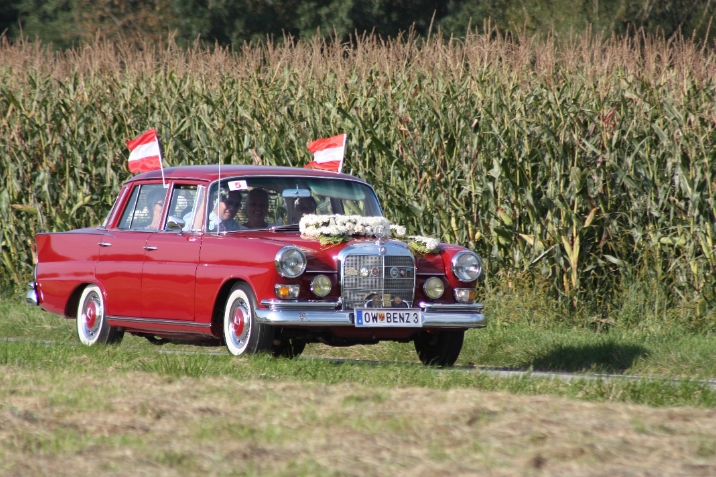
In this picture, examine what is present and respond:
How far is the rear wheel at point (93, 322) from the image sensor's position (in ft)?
36.3

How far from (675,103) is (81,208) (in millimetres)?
7655

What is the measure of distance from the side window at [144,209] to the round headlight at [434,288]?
8.24 ft

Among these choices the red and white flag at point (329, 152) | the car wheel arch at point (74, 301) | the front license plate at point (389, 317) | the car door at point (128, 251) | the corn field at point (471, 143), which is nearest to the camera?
the front license plate at point (389, 317)

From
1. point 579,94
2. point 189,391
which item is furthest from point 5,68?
point 189,391

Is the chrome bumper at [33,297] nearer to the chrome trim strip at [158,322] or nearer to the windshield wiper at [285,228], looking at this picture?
the chrome trim strip at [158,322]

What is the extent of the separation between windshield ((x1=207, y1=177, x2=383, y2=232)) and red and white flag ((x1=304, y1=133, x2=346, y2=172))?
203cm

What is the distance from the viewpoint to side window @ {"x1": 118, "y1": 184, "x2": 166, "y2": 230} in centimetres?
1085

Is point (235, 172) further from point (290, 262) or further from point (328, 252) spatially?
point (290, 262)

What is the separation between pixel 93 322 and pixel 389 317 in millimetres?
3307

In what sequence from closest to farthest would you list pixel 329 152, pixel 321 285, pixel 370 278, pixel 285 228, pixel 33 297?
pixel 321 285
pixel 370 278
pixel 285 228
pixel 33 297
pixel 329 152

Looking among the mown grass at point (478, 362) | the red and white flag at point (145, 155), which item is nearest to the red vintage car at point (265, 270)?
the mown grass at point (478, 362)

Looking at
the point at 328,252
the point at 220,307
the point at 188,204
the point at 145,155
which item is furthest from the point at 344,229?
the point at 145,155

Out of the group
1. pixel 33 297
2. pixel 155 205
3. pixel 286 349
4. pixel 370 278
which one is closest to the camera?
pixel 370 278

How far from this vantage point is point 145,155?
12.2 m
